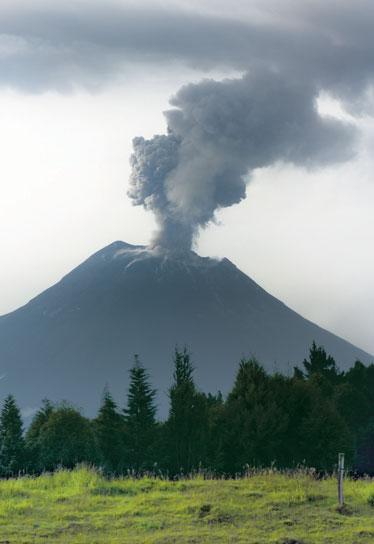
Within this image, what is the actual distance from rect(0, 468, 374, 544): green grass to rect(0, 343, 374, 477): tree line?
3272 centimetres

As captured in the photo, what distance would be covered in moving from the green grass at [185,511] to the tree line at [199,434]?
107 ft

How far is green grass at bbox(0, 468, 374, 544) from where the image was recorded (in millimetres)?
19594

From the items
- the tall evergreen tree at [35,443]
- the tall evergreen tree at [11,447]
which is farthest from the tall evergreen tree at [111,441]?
the tall evergreen tree at [11,447]

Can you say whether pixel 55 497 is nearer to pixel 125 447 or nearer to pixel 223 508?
pixel 223 508

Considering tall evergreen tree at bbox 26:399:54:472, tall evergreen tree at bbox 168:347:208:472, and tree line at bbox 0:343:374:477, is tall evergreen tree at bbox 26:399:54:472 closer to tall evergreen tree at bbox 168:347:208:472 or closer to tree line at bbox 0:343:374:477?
tree line at bbox 0:343:374:477

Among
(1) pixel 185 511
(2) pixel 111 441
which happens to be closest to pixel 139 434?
(2) pixel 111 441

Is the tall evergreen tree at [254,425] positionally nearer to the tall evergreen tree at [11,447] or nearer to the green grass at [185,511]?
the tall evergreen tree at [11,447]

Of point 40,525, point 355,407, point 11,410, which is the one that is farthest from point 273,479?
point 355,407

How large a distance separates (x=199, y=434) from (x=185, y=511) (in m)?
46.3

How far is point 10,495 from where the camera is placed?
2492 cm

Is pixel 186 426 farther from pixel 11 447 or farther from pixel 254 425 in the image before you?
pixel 11 447

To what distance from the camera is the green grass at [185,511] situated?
1959 centimetres

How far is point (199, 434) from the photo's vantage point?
67.6 meters

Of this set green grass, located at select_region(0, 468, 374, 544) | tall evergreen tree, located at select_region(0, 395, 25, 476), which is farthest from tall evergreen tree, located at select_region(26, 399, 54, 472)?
green grass, located at select_region(0, 468, 374, 544)
